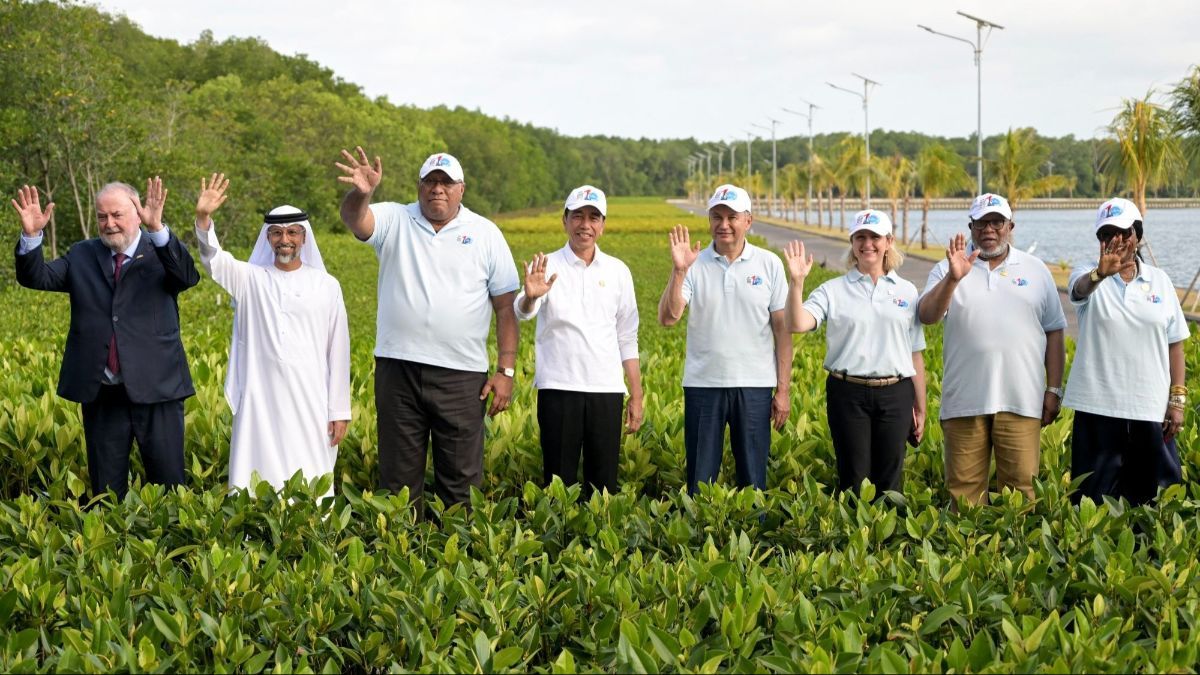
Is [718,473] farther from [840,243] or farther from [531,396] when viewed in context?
[840,243]

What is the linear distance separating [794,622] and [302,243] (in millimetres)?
3363

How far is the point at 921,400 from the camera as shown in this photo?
20.1ft

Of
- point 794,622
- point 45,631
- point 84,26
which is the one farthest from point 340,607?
point 84,26

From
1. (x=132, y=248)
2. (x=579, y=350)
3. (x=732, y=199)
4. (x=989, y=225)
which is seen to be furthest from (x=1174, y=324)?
(x=132, y=248)

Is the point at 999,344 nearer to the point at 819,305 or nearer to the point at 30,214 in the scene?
the point at 819,305

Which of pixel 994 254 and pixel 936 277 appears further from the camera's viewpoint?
pixel 936 277

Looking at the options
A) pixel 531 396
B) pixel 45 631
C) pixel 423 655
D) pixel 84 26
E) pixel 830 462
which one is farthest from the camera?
pixel 84 26

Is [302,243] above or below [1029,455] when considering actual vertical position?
above

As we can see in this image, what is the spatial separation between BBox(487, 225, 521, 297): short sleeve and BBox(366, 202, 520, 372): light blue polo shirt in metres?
0.04

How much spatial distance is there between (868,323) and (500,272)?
1798mm

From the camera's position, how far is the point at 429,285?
5.80 metres

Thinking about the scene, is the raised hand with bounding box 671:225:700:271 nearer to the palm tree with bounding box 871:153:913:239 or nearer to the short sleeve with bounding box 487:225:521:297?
the short sleeve with bounding box 487:225:521:297

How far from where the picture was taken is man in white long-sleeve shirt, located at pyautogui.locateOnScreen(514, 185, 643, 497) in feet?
19.4

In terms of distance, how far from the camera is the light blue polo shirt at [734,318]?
6.05 meters
